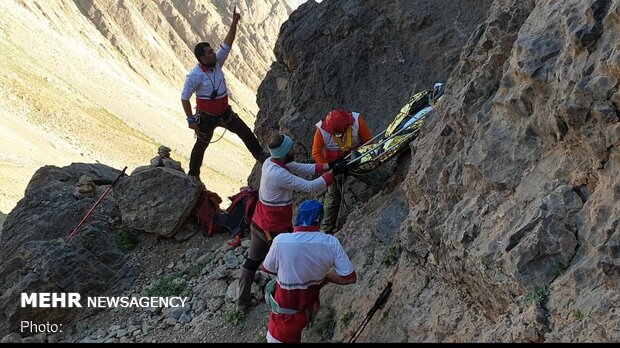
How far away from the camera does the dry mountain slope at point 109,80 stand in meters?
40.8

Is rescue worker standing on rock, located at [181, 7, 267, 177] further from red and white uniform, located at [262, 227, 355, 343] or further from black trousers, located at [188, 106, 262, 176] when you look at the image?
red and white uniform, located at [262, 227, 355, 343]

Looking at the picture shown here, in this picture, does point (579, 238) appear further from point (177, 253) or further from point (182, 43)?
point (182, 43)

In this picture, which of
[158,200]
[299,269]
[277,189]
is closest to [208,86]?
[158,200]

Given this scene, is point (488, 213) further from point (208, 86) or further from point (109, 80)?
point (109, 80)

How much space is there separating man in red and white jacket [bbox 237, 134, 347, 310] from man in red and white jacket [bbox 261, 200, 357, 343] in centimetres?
146

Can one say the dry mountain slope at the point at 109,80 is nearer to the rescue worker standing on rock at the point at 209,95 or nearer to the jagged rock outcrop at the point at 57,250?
the jagged rock outcrop at the point at 57,250

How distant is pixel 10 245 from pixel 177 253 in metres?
3.69

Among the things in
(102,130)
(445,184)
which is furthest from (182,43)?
(445,184)

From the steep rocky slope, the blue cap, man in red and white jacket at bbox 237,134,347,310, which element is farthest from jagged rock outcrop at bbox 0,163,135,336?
the blue cap

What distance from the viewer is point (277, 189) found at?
27.8 ft

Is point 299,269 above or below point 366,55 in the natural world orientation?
above

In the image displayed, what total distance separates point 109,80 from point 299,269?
58.4m

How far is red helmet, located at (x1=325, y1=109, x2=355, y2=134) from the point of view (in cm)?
946

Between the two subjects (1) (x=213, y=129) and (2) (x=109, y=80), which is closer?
(1) (x=213, y=129)
